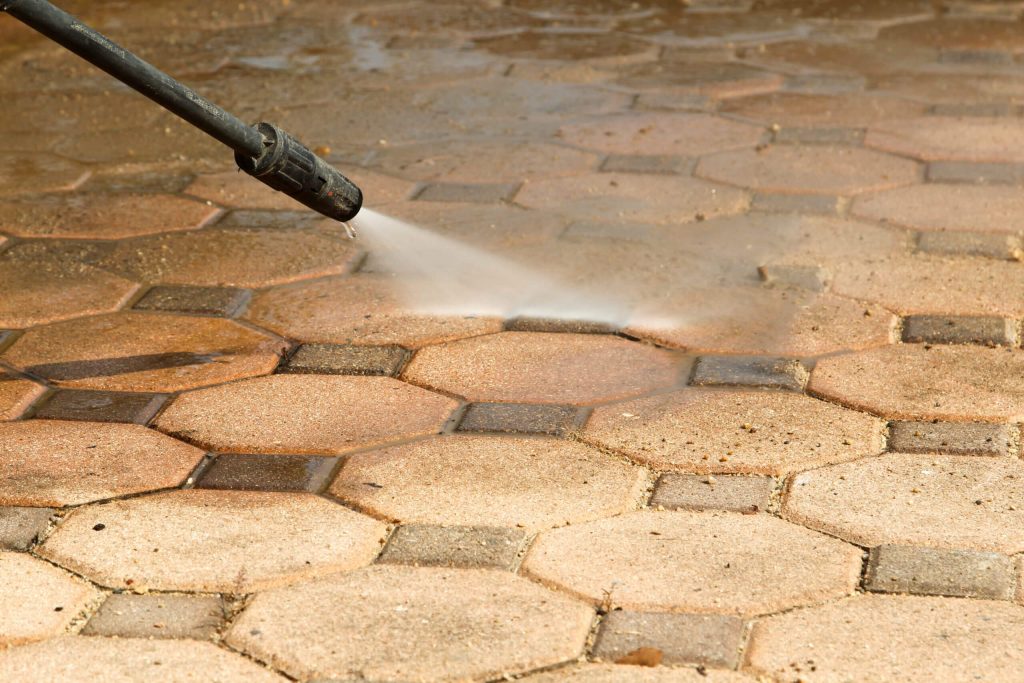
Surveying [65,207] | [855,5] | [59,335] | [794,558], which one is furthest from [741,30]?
[794,558]

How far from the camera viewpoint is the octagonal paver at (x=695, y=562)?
1.73 meters

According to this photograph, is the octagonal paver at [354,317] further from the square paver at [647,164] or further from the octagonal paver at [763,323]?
the square paver at [647,164]

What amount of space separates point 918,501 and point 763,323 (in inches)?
28.1

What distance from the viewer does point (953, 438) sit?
213 cm

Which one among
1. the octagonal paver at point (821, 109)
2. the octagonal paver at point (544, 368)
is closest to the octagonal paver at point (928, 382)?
the octagonal paver at point (544, 368)

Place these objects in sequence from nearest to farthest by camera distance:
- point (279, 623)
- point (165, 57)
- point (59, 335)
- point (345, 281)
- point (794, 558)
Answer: point (279, 623), point (794, 558), point (59, 335), point (345, 281), point (165, 57)

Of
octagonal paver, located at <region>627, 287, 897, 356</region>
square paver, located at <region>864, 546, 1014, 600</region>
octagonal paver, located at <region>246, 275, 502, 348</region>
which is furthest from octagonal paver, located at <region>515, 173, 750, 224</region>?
square paver, located at <region>864, 546, 1014, 600</region>

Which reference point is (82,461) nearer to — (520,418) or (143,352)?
(143,352)

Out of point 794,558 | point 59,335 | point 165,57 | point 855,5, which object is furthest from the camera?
point 855,5

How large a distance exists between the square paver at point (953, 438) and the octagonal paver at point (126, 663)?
3.36 ft

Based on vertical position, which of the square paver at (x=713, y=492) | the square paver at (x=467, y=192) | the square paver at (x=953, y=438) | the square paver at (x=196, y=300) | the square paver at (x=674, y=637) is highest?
the square paver at (x=674, y=637)

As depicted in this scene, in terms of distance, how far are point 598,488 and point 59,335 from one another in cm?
115

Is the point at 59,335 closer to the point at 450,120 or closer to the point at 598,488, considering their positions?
the point at 598,488

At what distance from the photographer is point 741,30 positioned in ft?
16.6
